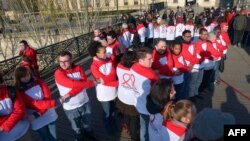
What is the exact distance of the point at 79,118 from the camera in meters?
4.79

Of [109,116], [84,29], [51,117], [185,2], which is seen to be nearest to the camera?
[51,117]

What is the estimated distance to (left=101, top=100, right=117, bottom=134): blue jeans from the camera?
16.5 feet

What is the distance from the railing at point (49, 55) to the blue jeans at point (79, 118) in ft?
13.3

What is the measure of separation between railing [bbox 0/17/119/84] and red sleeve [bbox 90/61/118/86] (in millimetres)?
4316

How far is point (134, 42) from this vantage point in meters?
10.4

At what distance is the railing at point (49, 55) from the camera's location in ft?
27.7

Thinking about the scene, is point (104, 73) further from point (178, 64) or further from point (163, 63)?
point (178, 64)

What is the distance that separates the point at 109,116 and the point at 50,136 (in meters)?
1.24

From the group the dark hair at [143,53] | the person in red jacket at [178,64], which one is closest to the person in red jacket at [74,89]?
the dark hair at [143,53]

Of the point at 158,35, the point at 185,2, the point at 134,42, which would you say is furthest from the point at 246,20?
the point at 185,2

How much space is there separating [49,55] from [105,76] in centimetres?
672

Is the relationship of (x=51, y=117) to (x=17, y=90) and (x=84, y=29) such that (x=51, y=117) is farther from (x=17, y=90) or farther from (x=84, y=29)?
(x=84, y=29)

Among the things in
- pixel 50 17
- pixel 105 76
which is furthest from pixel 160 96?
pixel 50 17

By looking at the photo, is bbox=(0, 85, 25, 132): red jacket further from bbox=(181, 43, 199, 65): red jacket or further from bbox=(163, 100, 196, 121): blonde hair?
bbox=(181, 43, 199, 65): red jacket
